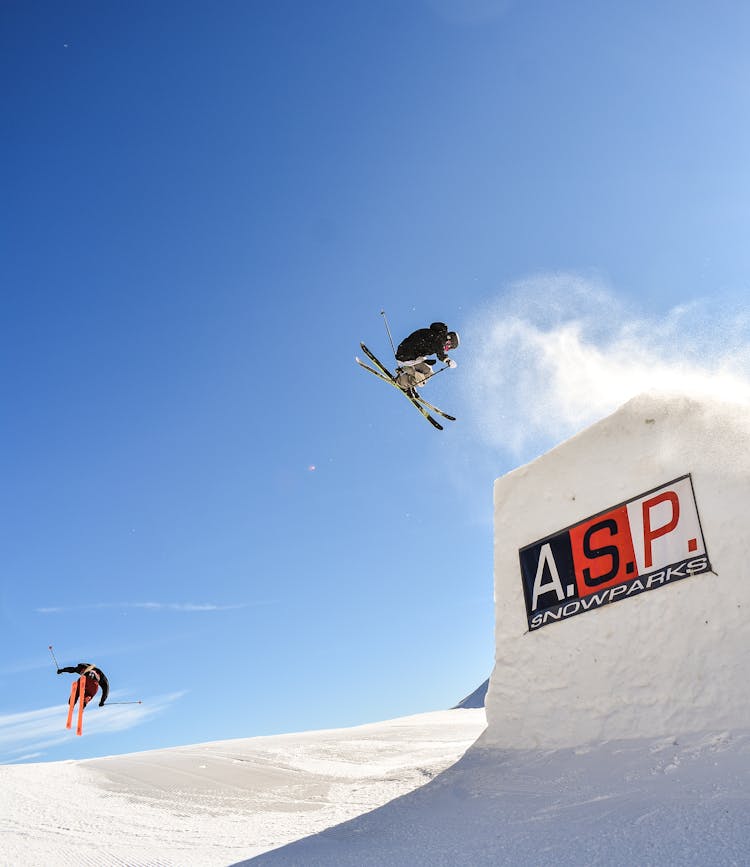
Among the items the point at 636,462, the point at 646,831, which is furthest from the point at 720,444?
the point at 646,831

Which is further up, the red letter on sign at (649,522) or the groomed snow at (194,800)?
the red letter on sign at (649,522)

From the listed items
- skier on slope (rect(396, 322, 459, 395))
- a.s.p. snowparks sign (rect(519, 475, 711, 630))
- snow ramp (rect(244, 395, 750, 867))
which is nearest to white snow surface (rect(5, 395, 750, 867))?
snow ramp (rect(244, 395, 750, 867))

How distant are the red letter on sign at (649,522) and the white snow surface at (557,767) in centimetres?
18

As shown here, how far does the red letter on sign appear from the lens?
258 inches

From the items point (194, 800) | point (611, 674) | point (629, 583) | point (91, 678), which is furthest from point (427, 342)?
point (91, 678)

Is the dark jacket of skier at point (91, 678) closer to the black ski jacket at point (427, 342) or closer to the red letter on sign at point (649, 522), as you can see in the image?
the black ski jacket at point (427, 342)

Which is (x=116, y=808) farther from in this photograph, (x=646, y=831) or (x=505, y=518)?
(x=505, y=518)

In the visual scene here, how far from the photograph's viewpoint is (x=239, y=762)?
30.6 ft

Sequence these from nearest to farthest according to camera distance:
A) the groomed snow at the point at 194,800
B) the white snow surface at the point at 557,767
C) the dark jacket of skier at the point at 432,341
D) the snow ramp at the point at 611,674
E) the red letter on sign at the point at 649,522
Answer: the snow ramp at the point at 611,674
the white snow surface at the point at 557,767
the groomed snow at the point at 194,800
the red letter on sign at the point at 649,522
the dark jacket of skier at the point at 432,341

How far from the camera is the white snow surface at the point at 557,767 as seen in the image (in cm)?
407

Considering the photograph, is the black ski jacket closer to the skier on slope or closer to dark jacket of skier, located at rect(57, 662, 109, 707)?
the skier on slope

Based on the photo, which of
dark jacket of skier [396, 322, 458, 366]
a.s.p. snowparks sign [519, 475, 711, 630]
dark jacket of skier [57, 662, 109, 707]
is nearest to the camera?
a.s.p. snowparks sign [519, 475, 711, 630]

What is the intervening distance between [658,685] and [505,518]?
9.67ft

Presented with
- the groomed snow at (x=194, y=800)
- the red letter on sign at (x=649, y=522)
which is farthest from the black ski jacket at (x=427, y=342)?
the groomed snow at (x=194, y=800)
